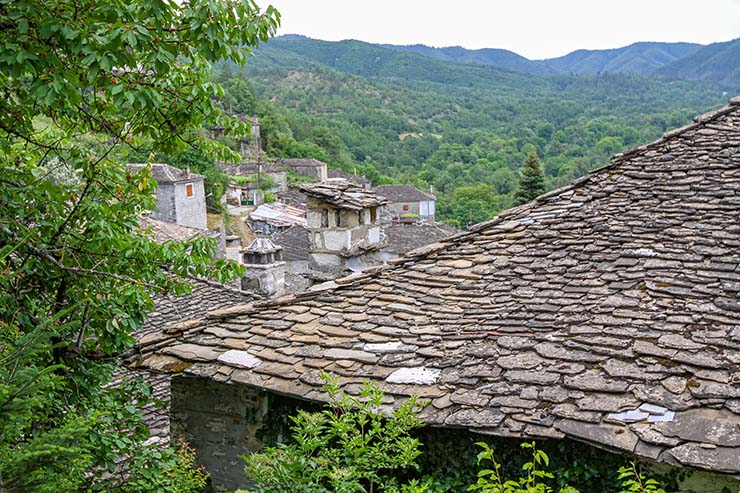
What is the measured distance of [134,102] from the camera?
4.24 metres

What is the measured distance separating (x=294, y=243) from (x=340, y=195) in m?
18.9

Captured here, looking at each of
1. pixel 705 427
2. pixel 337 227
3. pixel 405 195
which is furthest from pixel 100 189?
pixel 405 195

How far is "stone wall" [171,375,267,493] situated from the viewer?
5.22 metres

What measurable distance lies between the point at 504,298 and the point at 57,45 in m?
3.88

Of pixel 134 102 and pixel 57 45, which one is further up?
pixel 57 45

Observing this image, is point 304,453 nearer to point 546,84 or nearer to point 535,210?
point 535,210

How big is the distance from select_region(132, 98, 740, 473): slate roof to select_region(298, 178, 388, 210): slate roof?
3.04 m

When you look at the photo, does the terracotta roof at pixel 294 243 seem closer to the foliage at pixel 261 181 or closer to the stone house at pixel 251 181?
the stone house at pixel 251 181

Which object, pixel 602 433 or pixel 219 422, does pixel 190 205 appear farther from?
pixel 602 433

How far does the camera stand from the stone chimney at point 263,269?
16000mm

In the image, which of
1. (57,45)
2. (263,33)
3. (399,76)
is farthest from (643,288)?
(399,76)

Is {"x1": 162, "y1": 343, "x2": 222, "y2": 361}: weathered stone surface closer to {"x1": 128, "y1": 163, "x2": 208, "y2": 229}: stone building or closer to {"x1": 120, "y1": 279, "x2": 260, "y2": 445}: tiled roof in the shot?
{"x1": 120, "y1": 279, "x2": 260, "y2": 445}: tiled roof

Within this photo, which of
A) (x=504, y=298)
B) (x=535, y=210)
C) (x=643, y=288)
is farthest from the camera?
(x=535, y=210)

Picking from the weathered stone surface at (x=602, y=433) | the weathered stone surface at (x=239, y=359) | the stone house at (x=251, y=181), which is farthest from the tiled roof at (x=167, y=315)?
the stone house at (x=251, y=181)
